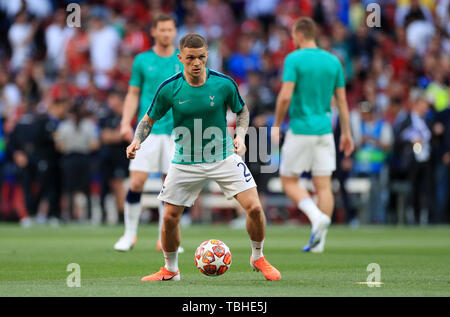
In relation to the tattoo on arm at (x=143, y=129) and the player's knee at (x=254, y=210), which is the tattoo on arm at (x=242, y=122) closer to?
the player's knee at (x=254, y=210)

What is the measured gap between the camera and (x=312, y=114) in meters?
12.3

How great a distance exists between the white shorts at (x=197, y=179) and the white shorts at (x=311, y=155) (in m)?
3.70

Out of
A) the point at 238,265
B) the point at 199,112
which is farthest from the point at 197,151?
the point at 238,265

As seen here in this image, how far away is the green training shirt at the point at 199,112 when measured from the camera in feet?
28.1

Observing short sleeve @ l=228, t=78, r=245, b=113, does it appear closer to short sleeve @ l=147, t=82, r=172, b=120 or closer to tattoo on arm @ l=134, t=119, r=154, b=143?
short sleeve @ l=147, t=82, r=172, b=120

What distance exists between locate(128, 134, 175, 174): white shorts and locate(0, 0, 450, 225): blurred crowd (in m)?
7.63

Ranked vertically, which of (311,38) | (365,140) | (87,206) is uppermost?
(311,38)

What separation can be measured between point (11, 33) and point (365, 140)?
1024 centimetres

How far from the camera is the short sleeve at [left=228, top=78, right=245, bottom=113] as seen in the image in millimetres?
8648

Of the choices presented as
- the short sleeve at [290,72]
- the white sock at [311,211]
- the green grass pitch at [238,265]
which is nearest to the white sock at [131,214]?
the green grass pitch at [238,265]

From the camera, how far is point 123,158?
70.7ft

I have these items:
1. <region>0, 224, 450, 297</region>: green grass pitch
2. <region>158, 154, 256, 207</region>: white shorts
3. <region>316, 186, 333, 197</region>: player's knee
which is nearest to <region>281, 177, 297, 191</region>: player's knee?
<region>316, 186, 333, 197</region>: player's knee

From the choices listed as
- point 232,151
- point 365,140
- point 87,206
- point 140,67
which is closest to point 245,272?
point 232,151
